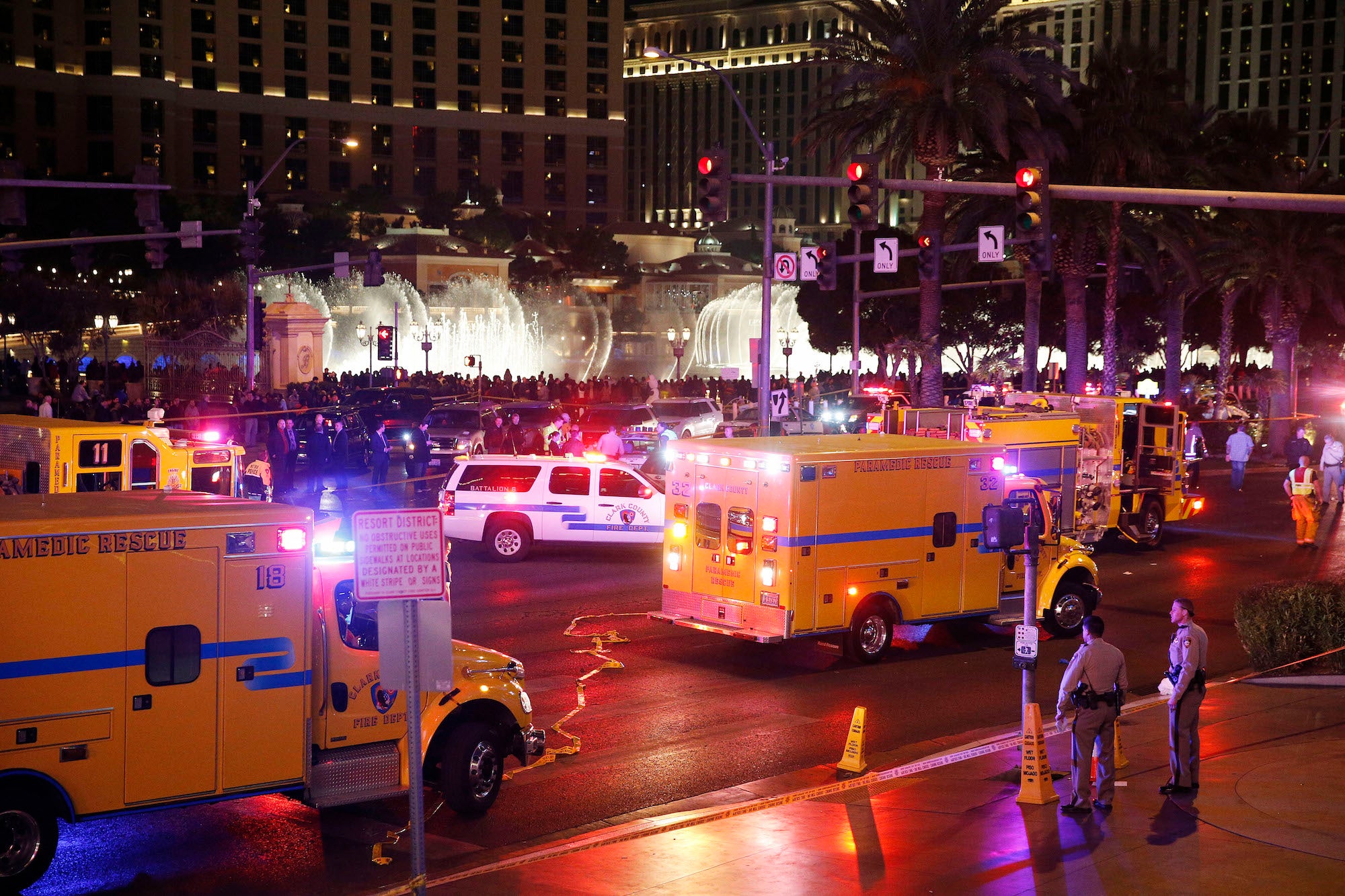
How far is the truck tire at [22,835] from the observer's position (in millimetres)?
8133

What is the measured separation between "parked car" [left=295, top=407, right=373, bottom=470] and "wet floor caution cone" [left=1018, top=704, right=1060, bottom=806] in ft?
80.3

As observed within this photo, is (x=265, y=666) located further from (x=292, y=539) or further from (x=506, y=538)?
(x=506, y=538)

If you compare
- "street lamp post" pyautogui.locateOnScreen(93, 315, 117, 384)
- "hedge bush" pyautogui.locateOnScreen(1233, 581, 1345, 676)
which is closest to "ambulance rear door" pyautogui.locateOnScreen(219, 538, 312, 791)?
"hedge bush" pyautogui.locateOnScreen(1233, 581, 1345, 676)

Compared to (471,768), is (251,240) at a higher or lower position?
higher

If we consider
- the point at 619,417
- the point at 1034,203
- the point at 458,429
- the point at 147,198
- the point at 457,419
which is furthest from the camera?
the point at 619,417

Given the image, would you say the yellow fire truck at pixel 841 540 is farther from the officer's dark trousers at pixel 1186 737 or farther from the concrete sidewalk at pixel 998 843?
the officer's dark trousers at pixel 1186 737

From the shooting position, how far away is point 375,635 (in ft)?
32.0

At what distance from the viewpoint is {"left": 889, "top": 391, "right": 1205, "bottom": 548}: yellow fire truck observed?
21.1 meters

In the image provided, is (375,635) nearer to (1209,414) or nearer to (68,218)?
(1209,414)

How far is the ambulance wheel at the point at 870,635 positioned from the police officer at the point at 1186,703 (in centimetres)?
512

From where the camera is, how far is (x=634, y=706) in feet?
44.2

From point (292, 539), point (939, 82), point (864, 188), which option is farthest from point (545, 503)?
point (939, 82)

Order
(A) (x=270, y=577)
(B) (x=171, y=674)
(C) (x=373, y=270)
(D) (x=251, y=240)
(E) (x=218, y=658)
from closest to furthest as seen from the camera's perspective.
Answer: (B) (x=171, y=674)
(E) (x=218, y=658)
(A) (x=270, y=577)
(D) (x=251, y=240)
(C) (x=373, y=270)

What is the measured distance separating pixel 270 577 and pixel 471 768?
2.14m
